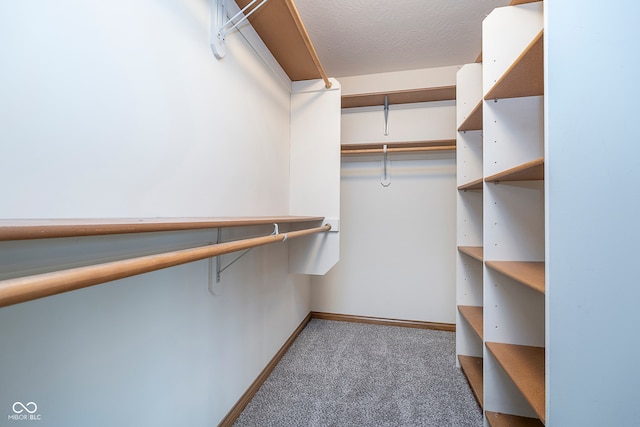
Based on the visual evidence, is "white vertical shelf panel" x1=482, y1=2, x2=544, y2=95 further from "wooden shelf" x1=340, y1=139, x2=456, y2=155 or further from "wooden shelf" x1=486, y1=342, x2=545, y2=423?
"wooden shelf" x1=486, y1=342, x2=545, y2=423

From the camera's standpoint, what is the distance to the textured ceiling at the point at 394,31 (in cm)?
164

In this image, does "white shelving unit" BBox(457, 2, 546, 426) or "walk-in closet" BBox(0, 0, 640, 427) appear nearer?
"walk-in closet" BBox(0, 0, 640, 427)

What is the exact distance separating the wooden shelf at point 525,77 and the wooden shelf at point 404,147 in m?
0.98

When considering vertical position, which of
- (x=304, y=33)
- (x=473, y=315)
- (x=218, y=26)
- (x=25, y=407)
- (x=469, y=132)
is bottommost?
(x=473, y=315)

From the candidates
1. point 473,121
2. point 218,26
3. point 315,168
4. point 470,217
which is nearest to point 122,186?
point 218,26

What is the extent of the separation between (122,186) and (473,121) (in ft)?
6.09

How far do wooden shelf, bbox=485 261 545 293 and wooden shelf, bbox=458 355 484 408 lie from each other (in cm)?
74

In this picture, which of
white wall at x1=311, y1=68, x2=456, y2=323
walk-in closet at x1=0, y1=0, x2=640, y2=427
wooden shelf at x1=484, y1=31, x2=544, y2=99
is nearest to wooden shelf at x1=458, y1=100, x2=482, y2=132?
walk-in closet at x1=0, y1=0, x2=640, y2=427

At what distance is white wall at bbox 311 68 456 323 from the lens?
243cm

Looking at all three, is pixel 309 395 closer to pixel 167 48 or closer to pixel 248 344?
pixel 248 344

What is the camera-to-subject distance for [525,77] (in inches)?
45.3

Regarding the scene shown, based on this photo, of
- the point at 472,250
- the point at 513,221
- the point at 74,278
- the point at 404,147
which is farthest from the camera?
the point at 404,147

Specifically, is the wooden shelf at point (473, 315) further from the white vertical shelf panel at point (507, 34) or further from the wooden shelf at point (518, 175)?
the white vertical shelf panel at point (507, 34)

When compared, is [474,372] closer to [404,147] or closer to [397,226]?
[397,226]
